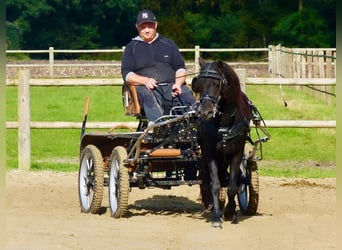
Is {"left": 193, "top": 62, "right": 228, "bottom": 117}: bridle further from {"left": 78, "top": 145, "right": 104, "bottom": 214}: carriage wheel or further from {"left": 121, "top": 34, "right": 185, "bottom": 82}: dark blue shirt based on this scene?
{"left": 78, "top": 145, "right": 104, "bottom": 214}: carriage wheel

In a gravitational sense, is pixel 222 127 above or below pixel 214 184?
above

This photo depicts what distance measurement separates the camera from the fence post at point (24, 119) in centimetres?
1515

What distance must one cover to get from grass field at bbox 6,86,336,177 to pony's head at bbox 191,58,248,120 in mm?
5374

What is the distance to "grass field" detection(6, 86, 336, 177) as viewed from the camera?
16927mm

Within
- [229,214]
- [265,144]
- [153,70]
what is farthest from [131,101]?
[265,144]

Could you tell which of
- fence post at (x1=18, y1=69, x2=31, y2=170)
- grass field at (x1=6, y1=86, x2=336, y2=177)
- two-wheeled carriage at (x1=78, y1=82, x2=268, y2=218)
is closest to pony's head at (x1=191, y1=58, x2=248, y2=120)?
two-wheeled carriage at (x1=78, y1=82, x2=268, y2=218)

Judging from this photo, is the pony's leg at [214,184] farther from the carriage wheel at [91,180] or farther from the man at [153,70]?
the carriage wheel at [91,180]

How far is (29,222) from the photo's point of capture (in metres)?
10.2

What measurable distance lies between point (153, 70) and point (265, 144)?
8.80 metres

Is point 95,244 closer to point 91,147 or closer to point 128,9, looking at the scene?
point 91,147

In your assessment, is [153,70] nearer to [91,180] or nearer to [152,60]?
[152,60]

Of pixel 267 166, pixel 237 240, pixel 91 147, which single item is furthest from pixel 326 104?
pixel 237 240

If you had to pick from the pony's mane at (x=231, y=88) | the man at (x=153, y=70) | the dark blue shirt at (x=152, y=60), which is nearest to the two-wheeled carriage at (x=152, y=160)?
the man at (x=153, y=70)

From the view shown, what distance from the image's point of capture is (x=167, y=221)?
34.3 ft
